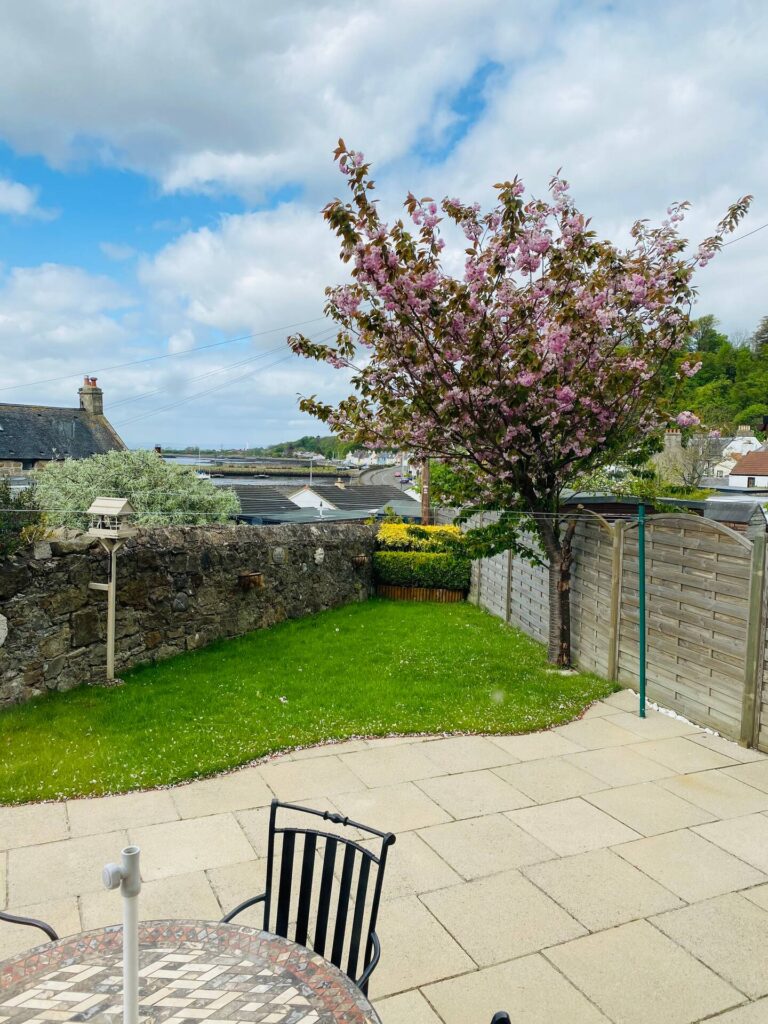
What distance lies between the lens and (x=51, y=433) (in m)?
28.3

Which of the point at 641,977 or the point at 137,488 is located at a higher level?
the point at 137,488

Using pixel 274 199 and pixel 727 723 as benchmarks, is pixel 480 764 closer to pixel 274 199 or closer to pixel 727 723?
pixel 727 723

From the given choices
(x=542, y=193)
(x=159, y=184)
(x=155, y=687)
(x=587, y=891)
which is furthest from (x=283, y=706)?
(x=159, y=184)

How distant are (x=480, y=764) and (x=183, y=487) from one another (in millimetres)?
9707

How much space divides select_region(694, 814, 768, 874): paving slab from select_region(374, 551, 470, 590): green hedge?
863cm

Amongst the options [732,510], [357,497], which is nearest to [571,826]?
[732,510]

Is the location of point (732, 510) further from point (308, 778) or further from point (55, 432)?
point (55, 432)

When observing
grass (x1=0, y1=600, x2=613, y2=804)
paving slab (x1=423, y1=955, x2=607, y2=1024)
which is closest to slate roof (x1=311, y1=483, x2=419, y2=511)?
grass (x1=0, y1=600, x2=613, y2=804)

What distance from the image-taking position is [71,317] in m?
20.7

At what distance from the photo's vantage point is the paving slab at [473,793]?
4230 mm

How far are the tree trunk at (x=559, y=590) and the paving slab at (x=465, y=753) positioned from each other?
2542 mm

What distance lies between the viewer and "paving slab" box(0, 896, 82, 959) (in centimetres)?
288

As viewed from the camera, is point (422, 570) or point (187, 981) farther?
point (422, 570)

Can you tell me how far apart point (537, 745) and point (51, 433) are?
93.5 feet
